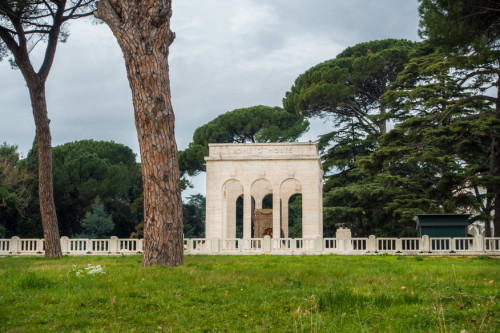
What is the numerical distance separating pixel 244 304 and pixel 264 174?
21.2m

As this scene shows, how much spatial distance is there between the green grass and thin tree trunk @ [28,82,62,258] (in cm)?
967

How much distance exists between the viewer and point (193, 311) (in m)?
5.23

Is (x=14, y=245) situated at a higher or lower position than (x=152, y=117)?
lower

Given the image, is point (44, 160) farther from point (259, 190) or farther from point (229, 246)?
point (259, 190)

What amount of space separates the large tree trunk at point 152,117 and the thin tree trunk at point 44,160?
7536mm

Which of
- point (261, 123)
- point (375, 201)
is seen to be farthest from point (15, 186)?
point (375, 201)

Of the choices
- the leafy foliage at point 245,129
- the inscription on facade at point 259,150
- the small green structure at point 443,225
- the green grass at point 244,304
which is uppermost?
the leafy foliage at point 245,129

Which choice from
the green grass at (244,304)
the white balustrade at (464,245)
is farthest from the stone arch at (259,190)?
the green grass at (244,304)

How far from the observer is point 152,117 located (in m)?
9.52

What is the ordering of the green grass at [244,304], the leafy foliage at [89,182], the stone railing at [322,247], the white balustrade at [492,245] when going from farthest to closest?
the leafy foliage at [89,182] → the stone railing at [322,247] → the white balustrade at [492,245] → the green grass at [244,304]

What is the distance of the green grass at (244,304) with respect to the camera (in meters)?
4.60

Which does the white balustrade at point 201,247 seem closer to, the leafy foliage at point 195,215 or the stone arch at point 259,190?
the stone arch at point 259,190

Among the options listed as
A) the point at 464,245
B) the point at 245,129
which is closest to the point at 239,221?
the point at 245,129

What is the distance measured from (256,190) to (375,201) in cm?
673
